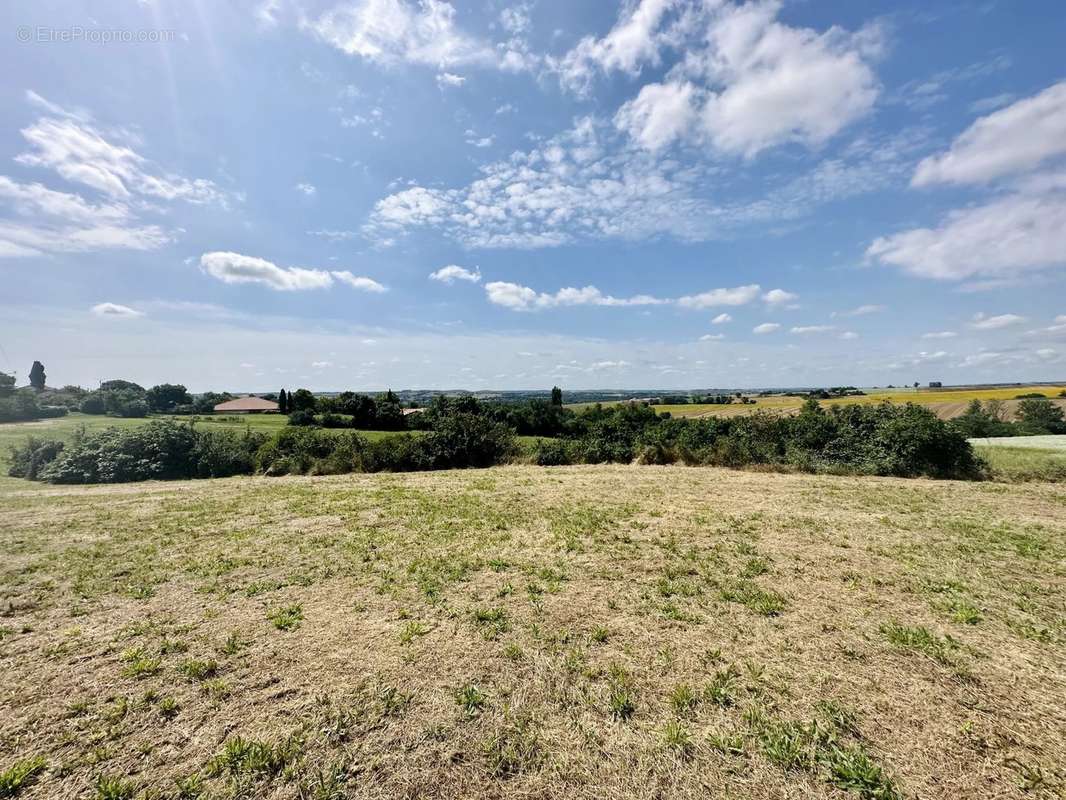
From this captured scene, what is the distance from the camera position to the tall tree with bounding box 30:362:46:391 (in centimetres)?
2621

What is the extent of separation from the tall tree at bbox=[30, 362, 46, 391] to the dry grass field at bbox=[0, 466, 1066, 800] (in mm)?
30100

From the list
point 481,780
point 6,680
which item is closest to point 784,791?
point 481,780

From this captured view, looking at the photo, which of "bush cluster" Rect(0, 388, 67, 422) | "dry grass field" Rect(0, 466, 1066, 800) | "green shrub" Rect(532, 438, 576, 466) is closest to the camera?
"dry grass field" Rect(0, 466, 1066, 800)

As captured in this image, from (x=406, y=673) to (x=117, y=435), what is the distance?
73.6ft

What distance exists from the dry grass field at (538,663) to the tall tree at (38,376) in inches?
1185

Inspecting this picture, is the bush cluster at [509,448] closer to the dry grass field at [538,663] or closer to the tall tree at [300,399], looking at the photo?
the dry grass field at [538,663]

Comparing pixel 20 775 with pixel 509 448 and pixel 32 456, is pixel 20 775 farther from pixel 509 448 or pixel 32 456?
pixel 32 456

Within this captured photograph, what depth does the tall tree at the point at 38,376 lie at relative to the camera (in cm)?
2621

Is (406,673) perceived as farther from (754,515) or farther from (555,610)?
(754,515)

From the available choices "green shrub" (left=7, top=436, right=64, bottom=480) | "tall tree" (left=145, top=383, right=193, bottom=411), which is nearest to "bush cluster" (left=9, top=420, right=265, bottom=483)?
"green shrub" (left=7, top=436, right=64, bottom=480)

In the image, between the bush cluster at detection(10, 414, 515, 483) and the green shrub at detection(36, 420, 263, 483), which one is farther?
the bush cluster at detection(10, 414, 515, 483)

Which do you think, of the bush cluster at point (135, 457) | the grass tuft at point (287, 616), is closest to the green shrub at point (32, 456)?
the bush cluster at point (135, 457)

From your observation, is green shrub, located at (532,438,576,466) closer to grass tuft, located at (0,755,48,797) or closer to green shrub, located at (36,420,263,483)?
green shrub, located at (36,420,263,483)

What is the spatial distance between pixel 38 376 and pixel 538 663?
1692 inches
